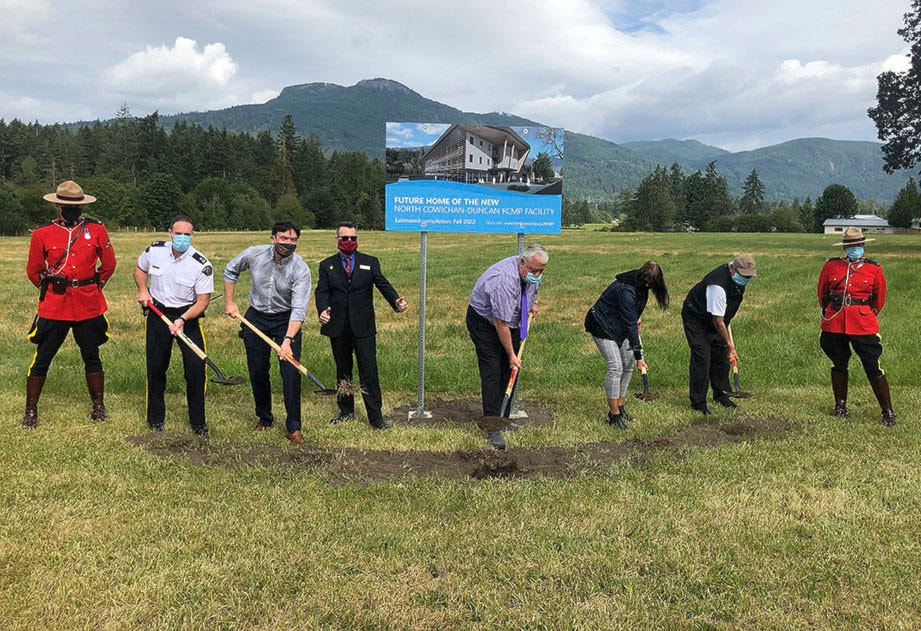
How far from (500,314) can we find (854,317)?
4.74 meters

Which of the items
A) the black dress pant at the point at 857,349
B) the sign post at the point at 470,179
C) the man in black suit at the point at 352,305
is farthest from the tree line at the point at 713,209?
the man in black suit at the point at 352,305

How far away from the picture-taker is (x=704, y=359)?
27.3ft

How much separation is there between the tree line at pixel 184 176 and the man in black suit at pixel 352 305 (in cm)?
8679

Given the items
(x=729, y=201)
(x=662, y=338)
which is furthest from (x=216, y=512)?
(x=729, y=201)

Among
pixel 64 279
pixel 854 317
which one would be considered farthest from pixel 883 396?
pixel 64 279

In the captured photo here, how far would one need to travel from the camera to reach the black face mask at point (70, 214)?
22.4 feet

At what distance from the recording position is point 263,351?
23.2 feet

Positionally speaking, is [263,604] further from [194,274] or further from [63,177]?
[63,177]

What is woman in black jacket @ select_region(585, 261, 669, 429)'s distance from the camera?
24.2 feet

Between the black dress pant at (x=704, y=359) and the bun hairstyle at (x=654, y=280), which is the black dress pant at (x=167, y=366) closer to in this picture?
the bun hairstyle at (x=654, y=280)

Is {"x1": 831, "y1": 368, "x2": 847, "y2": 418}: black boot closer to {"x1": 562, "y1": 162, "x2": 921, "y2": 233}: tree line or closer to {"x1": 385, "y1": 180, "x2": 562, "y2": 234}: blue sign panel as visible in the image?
{"x1": 385, "y1": 180, "x2": 562, "y2": 234}: blue sign panel

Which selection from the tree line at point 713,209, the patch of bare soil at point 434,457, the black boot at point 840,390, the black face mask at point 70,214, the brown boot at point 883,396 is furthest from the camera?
the tree line at point 713,209

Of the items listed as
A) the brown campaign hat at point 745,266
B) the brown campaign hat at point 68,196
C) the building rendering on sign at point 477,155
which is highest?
the building rendering on sign at point 477,155

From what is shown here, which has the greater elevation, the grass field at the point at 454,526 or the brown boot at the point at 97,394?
the brown boot at the point at 97,394
